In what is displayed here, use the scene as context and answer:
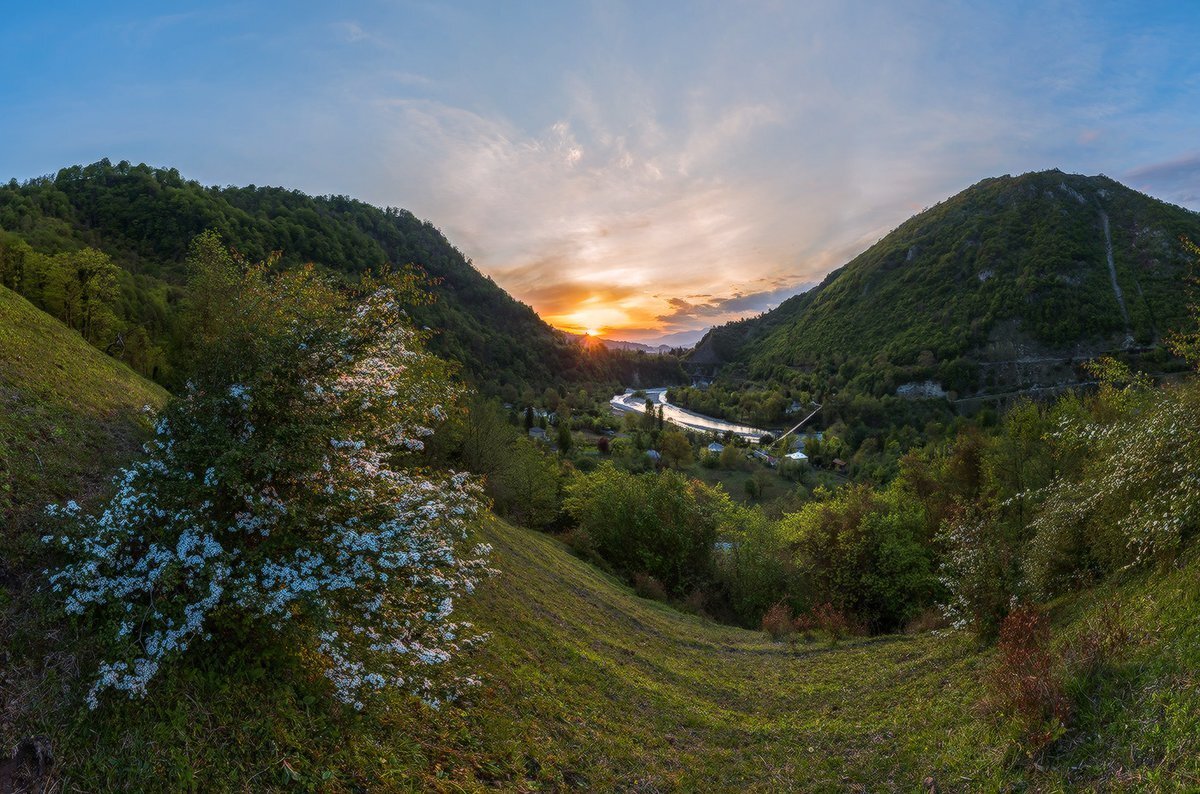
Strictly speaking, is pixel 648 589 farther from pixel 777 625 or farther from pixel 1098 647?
pixel 1098 647

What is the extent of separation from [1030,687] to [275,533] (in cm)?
953

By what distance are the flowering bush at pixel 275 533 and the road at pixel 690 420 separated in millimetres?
127575

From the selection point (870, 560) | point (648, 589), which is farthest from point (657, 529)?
point (870, 560)

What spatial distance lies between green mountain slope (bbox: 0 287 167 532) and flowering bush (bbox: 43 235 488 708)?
0.97m

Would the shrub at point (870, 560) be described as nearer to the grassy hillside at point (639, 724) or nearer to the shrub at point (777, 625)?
the shrub at point (777, 625)

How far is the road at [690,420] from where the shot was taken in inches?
5536

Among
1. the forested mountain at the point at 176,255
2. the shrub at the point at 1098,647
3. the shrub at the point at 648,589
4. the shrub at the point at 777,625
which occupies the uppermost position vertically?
the forested mountain at the point at 176,255

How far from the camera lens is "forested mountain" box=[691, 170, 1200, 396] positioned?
350 feet

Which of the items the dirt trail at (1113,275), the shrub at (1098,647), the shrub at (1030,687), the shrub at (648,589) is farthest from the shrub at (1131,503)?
the dirt trail at (1113,275)

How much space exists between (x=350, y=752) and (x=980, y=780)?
7.61 m

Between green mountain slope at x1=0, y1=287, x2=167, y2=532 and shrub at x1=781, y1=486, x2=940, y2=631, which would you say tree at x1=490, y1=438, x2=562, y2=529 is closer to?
shrub at x1=781, y1=486, x2=940, y2=631

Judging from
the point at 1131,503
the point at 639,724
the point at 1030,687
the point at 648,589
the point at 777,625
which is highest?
the point at 1131,503

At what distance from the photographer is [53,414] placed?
297 inches

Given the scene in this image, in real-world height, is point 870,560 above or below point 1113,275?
below
